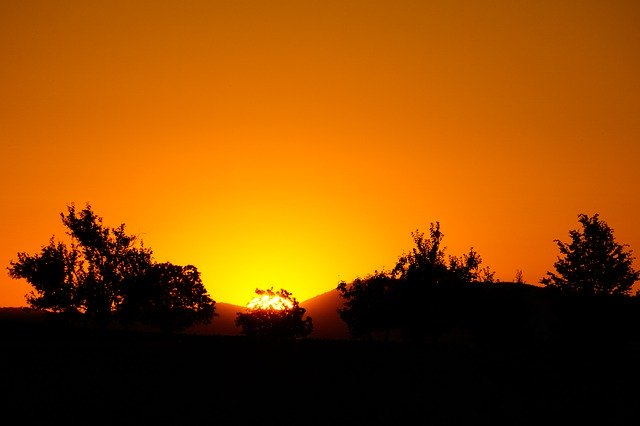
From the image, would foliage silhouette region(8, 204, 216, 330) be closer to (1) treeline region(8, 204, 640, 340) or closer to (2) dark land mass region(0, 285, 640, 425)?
(1) treeline region(8, 204, 640, 340)

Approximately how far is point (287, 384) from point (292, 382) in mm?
372

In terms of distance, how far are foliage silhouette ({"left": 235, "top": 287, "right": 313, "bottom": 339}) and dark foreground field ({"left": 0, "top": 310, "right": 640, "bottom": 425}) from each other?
66.9 meters

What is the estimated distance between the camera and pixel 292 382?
76.4ft

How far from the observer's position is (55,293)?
65.4 metres

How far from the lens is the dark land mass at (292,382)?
1902 cm

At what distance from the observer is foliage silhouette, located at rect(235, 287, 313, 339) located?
97500 millimetres

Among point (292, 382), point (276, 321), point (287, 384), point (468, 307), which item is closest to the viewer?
point (287, 384)

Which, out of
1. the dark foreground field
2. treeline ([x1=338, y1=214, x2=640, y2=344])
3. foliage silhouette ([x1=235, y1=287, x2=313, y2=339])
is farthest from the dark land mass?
foliage silhouette ([x1=235, y1=287, x2=313, y2=339])

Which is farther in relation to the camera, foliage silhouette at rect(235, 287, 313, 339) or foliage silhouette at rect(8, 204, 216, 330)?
foliage silhouette at rect(235, 287, 313, 339)

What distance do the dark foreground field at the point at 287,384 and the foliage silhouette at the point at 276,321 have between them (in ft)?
220

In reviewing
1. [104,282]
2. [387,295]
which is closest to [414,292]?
[387,295]

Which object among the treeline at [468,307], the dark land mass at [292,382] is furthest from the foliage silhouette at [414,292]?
the dark land mass at [292,382]

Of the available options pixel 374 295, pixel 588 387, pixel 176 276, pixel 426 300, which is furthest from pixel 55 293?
pixel 588 387

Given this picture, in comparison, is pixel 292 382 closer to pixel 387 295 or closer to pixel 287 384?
pixel 287 384
